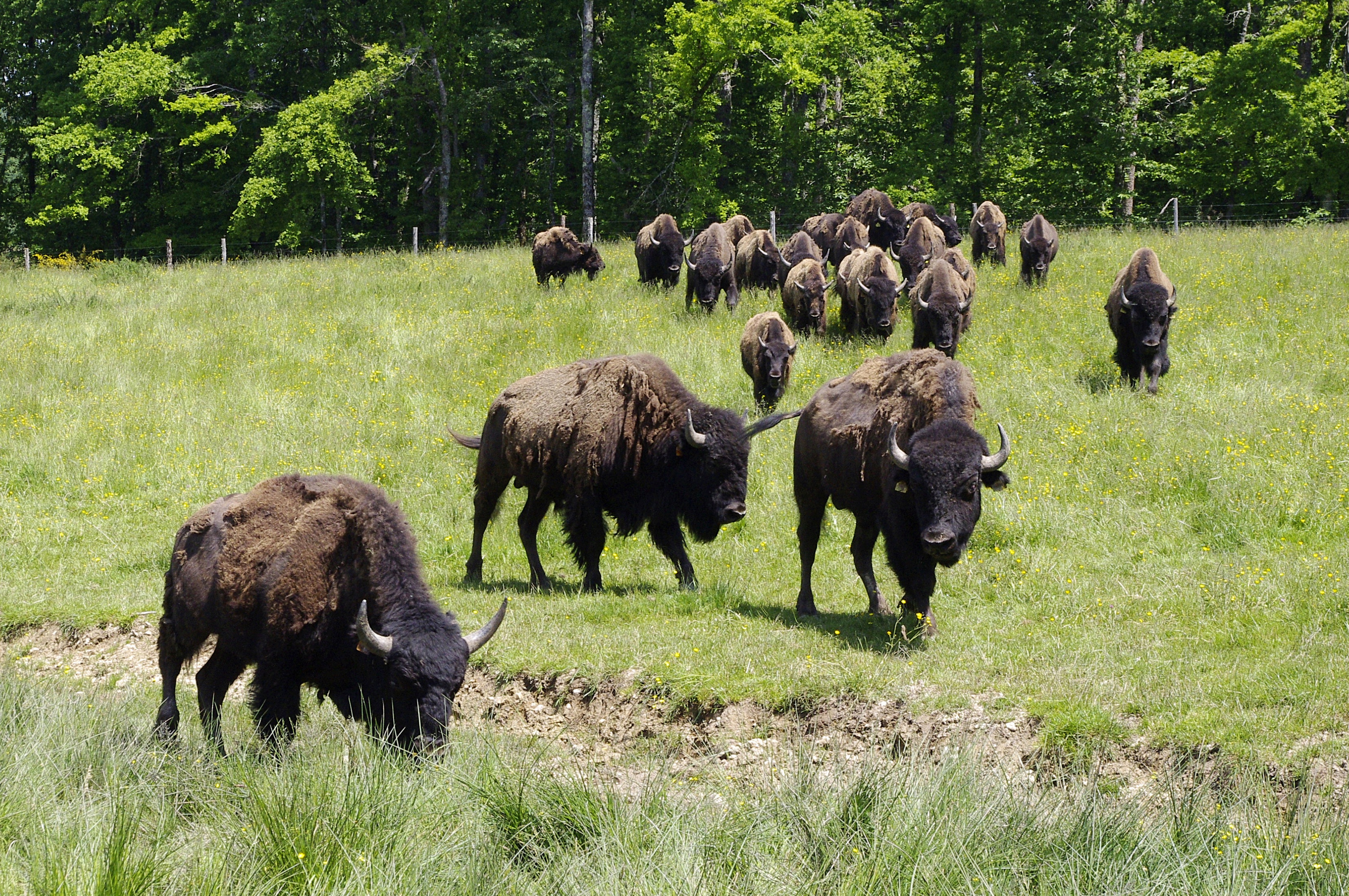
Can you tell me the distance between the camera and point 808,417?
10570mm

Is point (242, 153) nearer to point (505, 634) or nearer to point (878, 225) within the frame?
point (878, 225)

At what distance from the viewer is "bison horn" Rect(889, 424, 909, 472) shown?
8617 millimetres

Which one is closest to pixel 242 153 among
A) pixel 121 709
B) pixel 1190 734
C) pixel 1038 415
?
pixel 1038 415

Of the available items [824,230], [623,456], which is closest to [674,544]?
[623,456]

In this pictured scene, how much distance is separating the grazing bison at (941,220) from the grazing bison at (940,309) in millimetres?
8313

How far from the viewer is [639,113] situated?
139 ft

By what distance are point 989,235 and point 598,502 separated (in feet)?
56.9

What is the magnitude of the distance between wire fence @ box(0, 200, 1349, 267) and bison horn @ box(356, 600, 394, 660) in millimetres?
26895

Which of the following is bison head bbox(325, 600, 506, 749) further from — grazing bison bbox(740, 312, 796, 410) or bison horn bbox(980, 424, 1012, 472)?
grazing bison bbox(740, 312, 796, 410)

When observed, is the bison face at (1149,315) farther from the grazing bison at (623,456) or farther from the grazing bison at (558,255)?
the grazing bison at (558,255)

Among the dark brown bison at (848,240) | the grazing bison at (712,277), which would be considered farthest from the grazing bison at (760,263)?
the dark brown bison at (848,240)

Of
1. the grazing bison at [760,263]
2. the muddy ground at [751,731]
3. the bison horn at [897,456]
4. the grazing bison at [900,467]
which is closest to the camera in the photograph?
the muddy ground at [751,731]

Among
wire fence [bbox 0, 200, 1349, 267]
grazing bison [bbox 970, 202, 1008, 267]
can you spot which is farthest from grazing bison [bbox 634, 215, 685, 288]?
wire fence [bbox 0, 200, 1349, 267]

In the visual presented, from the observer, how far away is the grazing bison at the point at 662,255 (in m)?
25.4
